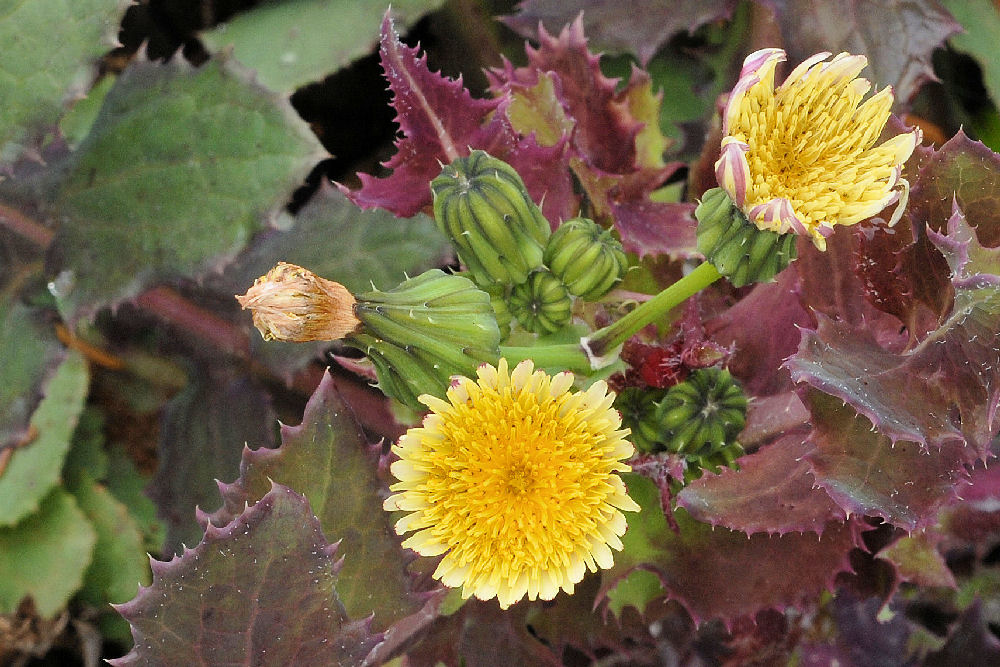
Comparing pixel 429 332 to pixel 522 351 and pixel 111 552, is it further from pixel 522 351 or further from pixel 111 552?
pixel 111 552

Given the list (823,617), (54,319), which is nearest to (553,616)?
(823,617)

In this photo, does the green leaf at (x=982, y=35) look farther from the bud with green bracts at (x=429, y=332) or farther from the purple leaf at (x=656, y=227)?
the bud with green bracts at (x=429, y=332)

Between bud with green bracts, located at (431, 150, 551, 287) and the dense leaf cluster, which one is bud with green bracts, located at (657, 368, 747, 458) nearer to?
the dense leaf cluster

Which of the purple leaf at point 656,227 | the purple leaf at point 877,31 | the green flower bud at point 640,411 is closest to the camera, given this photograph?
the green flower bud at point 640,411

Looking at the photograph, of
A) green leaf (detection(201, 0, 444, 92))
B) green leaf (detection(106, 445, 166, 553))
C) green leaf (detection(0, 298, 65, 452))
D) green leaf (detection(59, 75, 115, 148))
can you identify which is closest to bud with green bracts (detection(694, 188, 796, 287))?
green leaf (detection(201, 0, 444, 92))

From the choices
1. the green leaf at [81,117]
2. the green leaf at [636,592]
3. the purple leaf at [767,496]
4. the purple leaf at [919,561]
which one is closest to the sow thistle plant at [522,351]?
the purple leaf at [767,496]

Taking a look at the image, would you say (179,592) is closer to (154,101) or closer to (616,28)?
(154,101)
